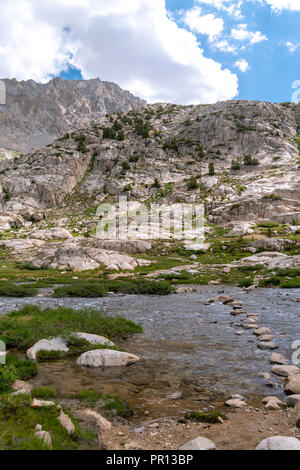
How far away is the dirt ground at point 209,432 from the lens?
230 inches

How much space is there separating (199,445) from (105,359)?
5643mm

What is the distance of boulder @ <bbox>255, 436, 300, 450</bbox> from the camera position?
5.23 m

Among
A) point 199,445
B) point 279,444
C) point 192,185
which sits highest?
point 192,185

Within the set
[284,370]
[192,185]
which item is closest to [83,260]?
[284,370]

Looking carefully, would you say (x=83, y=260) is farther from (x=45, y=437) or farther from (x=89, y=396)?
(x=45, y=437)

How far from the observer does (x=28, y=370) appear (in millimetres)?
9484

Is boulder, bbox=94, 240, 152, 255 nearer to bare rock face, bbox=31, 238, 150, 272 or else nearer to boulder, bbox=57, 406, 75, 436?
bare rock face, bbox=31, 238, 150, 272

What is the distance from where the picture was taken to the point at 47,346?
11.8 meters

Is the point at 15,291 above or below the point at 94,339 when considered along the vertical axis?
below

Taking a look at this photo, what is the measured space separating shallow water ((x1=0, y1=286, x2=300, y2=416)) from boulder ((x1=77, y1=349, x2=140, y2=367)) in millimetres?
312

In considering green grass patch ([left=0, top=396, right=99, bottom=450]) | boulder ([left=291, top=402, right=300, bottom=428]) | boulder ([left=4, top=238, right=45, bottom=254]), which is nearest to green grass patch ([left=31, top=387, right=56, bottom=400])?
green grass patch ([left=0, top=396, right=99, bottom=450])

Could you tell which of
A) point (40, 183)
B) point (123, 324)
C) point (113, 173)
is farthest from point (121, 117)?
point (123, 324)

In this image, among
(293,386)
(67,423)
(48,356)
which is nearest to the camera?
(67,423)
